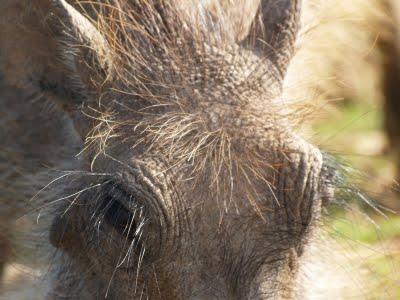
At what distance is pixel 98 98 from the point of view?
2.68 metres

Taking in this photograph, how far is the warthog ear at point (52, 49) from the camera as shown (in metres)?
2.63

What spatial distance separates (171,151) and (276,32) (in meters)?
0.52

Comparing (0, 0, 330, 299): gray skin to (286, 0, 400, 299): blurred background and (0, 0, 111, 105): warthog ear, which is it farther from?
(286, 0, 400, 299): blurred background

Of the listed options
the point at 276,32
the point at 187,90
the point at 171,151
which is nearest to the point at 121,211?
the point at 171,151

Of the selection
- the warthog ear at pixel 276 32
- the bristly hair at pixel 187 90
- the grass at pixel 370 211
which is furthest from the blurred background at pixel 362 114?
the bristly hair at pixel 187 90

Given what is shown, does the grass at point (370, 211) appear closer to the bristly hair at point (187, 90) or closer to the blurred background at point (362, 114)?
the blurred background at point (362, 114)

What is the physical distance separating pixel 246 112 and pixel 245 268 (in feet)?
1.27

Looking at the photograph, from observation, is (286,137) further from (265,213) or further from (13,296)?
(13,296)

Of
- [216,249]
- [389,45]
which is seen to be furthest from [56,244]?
[389,45]

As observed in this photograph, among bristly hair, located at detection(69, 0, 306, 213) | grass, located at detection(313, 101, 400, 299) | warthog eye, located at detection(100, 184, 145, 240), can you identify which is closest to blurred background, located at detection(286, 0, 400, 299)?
grass, located at detection(313, 101, 400, 299)

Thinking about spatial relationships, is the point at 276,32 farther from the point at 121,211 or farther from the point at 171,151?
the point at 121,211

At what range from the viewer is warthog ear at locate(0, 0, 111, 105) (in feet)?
8.62

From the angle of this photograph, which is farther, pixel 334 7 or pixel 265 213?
pixel 334 7

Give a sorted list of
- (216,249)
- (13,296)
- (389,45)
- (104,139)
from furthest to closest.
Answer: (389,45) < (13,296) < (104,139) < (216,249)
